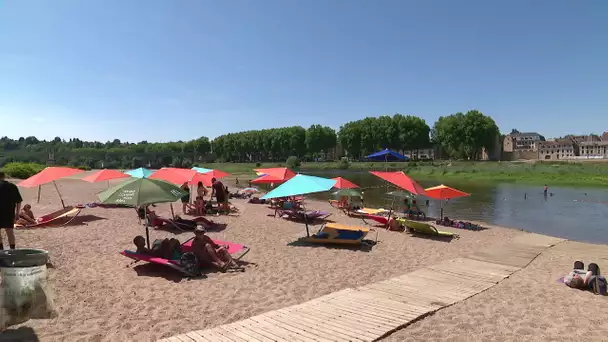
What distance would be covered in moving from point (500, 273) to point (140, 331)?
344 inches

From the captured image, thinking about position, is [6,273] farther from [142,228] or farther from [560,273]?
[560,273]

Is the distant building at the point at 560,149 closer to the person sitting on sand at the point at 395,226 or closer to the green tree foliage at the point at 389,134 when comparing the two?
the green tree foliage at the point at 389,134

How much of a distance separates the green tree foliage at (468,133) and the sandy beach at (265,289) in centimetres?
8820

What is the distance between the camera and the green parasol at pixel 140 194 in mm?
9648

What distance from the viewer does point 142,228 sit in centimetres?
1509

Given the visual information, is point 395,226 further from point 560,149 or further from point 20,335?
point 560,149

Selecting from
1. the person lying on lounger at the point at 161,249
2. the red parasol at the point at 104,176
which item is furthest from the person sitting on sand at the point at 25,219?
the person lying on lounger at the point at 161,249

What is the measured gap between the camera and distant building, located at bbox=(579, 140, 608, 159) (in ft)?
435

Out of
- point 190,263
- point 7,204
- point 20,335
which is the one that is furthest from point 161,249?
point 20,335

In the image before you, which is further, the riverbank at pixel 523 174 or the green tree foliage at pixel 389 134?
the green tree foliage at pixel 389 134

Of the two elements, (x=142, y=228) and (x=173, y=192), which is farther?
(x=142, y=228)

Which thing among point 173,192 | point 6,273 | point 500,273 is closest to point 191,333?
point 6,273

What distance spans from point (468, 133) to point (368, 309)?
321ft

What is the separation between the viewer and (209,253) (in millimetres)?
9922
